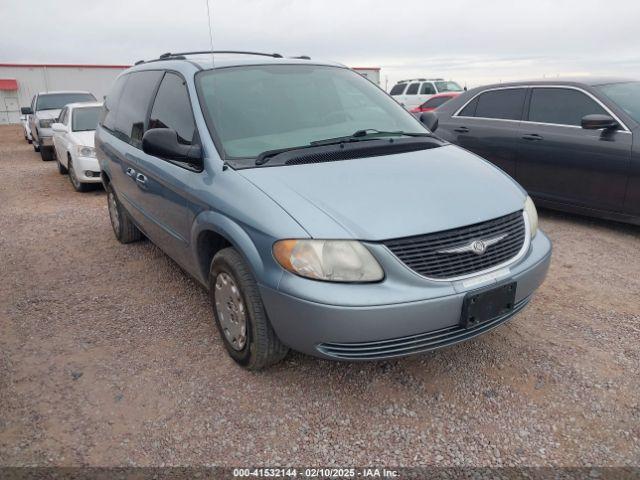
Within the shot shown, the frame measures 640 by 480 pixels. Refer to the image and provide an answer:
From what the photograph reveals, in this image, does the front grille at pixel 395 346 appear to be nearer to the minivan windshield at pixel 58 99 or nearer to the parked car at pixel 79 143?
the parked car at pixel 79 143

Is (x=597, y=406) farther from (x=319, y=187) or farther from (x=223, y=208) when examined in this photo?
(x=223, y=208)

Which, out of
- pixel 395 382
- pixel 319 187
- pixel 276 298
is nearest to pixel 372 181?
pixel 319 187

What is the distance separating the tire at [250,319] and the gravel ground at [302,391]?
0.50 ft

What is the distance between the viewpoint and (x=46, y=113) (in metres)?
13.1

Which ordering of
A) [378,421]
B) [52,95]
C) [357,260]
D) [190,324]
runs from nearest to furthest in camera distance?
[357,260] → [378,421] → [190,324] → [52,95]

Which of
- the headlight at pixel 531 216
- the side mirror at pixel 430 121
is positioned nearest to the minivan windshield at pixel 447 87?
the side mirror at pixel 430 121

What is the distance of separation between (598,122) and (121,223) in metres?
4.77

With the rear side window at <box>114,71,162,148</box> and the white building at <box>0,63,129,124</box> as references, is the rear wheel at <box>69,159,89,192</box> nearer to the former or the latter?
the rear side window at <box>114,71,162,148</box>

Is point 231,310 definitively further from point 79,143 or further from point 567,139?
point 79,143

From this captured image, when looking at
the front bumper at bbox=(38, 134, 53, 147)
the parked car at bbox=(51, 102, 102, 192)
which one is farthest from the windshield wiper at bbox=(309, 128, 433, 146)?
the front bumper at bbox=(38, 134, 53, 147)

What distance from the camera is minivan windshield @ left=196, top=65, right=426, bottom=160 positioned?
123 inches

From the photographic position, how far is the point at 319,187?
8.59 ft

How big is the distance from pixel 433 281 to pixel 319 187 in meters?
0.74

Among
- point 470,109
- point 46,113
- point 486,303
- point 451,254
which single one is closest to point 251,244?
point 451,254
